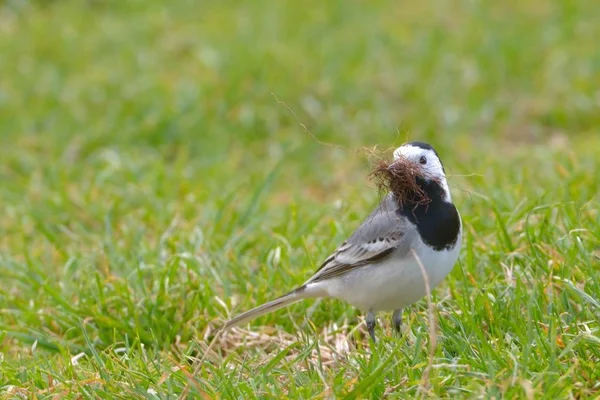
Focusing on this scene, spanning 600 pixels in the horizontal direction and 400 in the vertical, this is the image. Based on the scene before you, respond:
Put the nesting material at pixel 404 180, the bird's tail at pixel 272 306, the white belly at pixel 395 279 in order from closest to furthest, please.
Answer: the white belly at pixel 395 279 → the nesting material at pixel 404 180 → the bird's tail at pixel 272 306

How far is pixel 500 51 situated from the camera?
9062 millimetres

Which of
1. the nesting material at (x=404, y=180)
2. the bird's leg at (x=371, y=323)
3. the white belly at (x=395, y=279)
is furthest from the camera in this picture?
the bird's leg at (x=371, y=323)

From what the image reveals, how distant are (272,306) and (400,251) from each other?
75 centimetres

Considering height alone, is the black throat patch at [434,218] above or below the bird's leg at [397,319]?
above

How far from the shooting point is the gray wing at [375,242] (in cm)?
405

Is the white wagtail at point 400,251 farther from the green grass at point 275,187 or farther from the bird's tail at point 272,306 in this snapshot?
the green grass at point 275,187

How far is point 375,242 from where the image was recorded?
165 inches

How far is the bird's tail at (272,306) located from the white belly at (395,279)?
0.22 metres

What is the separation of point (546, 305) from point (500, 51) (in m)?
5.26

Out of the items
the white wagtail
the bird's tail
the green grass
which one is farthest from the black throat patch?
the bird's tail

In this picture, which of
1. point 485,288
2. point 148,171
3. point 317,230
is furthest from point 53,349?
point 148,171

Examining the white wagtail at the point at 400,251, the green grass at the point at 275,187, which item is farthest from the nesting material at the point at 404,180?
the green grass at the point at 275,187

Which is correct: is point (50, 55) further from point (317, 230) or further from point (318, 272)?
point (318, 272)

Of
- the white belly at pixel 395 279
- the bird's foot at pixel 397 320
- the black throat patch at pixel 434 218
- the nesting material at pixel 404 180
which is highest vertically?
the nesting material at pixel 404 180
